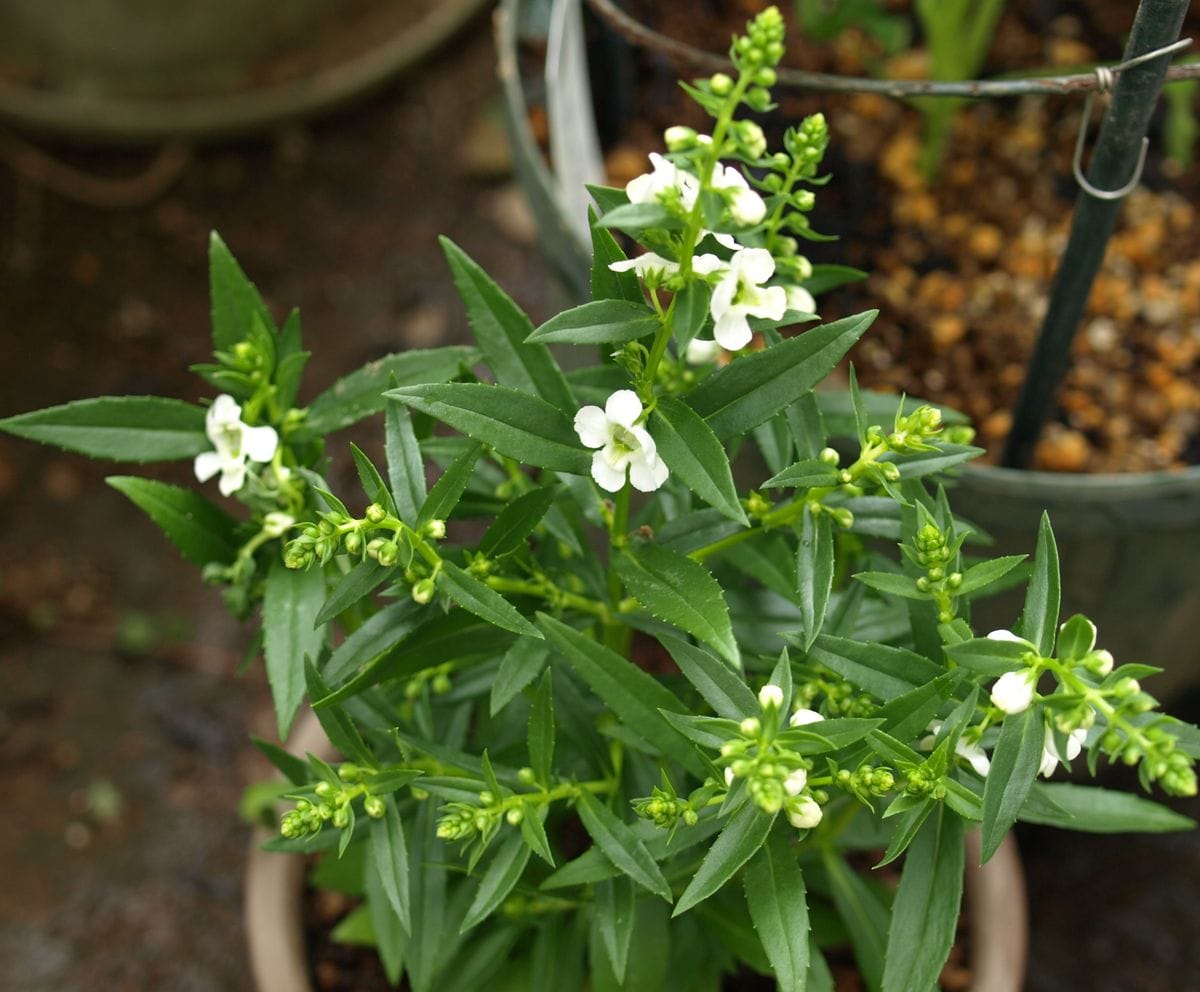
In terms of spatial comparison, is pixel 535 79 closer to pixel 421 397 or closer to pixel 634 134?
pixel 634 134

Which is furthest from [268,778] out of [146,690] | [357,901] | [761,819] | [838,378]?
[761,819]

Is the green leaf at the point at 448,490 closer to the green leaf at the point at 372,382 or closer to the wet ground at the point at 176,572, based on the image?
the green leaf at the point at 372,382

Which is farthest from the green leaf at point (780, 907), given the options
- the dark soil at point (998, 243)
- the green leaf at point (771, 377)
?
the dark soil at point (998, 243)

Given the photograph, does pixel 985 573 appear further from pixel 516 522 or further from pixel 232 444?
pixel 232 444

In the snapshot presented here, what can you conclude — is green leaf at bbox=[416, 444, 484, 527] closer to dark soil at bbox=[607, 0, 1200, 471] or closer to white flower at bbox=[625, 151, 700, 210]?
white flower at bbox=[625, 151, 700, 210]

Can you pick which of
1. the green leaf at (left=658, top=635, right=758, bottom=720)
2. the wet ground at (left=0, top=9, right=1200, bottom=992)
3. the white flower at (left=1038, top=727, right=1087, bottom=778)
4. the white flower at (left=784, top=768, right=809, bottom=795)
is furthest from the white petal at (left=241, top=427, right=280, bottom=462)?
the wet ground at (left=0, top=9, right=1200, bottom=992)
